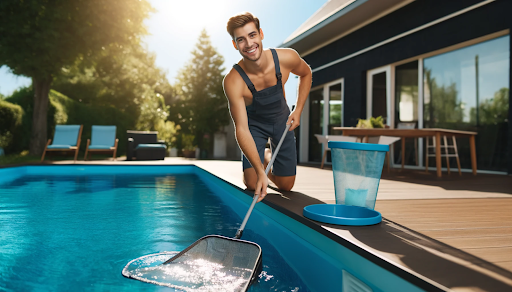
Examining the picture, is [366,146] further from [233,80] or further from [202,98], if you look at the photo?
[202,98]

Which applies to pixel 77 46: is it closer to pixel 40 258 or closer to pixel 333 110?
pixel 333 110

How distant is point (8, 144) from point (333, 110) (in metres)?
8.44

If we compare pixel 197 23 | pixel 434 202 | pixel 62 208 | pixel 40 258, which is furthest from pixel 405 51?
pixel 197 23

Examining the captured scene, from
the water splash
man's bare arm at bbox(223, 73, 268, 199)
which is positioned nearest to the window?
man's bare arm at bbox(223, 73, 268, 199)

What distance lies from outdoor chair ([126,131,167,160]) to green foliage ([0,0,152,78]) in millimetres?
2508

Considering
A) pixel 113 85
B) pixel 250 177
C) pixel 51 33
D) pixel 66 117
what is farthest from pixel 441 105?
pixel 113 85

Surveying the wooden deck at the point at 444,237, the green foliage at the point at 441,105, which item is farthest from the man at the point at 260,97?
the green foliage at the point at 441,105

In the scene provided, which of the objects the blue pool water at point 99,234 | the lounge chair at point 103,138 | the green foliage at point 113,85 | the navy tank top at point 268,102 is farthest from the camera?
the green foliage at point 113,85

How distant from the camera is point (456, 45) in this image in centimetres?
548

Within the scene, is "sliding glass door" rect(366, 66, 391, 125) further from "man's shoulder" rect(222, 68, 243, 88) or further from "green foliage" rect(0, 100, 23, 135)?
"green foliage" rect(0, 100, 23, 135)

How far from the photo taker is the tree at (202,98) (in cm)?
1487

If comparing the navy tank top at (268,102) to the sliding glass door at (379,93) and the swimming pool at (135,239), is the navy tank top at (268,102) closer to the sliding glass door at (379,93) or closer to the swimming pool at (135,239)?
the swimming pool at (135,239)

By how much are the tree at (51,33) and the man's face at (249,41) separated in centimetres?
730

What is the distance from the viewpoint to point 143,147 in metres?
9.34
